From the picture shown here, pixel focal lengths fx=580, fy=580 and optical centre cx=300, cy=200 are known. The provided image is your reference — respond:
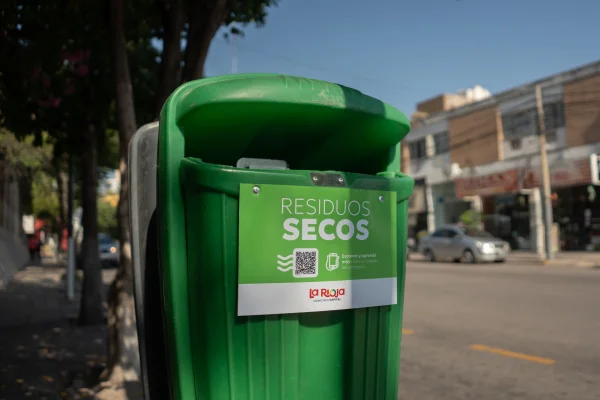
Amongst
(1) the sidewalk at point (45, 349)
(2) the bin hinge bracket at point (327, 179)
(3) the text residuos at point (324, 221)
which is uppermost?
(2) the bin hinge bracket at point (327, 179)

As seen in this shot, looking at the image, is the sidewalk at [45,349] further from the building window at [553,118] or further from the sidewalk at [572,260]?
the building window at [553,118]

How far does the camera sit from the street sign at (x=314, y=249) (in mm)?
1986

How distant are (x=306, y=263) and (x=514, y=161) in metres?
25.3

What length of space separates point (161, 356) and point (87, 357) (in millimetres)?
4582

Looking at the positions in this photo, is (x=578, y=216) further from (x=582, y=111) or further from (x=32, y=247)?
(x=32, y=247)

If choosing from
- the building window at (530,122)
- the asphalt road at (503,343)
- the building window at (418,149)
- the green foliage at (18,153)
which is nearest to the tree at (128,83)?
the asphalt road at (503,343)

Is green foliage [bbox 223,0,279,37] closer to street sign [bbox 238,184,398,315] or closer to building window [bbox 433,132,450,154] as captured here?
street sign [bbox 238,184,398,315]

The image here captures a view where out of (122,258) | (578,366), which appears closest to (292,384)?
(122,258)

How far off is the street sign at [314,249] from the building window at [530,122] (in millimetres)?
23313

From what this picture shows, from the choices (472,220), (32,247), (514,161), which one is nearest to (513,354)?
(472,220)

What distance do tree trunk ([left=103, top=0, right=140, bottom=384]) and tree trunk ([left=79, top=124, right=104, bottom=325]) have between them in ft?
11.2

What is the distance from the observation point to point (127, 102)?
16.6 ft

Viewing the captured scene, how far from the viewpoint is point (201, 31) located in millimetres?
5289

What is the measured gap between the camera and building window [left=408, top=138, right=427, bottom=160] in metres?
32.0
